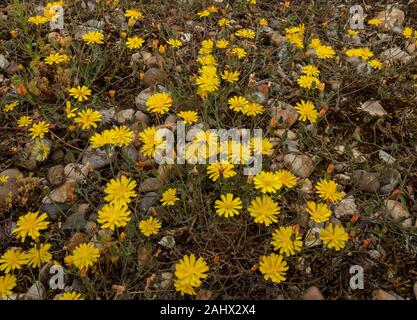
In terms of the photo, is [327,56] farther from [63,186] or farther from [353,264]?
[63,186]

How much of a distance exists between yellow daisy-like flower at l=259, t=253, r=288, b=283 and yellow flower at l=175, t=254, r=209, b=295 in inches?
10.7

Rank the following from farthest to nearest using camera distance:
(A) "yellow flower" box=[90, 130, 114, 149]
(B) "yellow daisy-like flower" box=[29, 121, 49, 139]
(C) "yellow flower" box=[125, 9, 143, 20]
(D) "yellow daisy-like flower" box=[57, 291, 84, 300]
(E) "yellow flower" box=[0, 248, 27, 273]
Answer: (C) "yellow flower" box=[125, 9, 143, 20] < (B) "yellow daisy-like flower" box=[29, 121, 49, 139] < (A) "yellow flower" box=[90, 130, 114, 149] < (E) "yellow flower" box=[0, 248, 27, 273] < (D) "yellow daisy-like flower" box=[57, 291, 84, 300]

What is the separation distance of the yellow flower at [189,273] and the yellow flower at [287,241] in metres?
0.37

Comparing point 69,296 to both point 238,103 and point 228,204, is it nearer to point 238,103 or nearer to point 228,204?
point 228,204

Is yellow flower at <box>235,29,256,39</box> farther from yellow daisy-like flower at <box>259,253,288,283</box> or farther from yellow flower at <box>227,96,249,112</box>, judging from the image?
yellow daisy-like flower at <box>259,253,288,283</box>

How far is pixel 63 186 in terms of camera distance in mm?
2410

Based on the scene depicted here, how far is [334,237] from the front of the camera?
2.09m

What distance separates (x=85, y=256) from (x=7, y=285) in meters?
0.37

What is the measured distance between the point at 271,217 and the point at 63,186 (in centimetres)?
118

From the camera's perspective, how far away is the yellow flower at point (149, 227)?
214cm

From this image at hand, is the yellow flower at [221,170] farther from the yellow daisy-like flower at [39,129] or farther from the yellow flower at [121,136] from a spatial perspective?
the yellow daisy-like flower at [39,129]

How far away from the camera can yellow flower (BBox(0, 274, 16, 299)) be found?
195 centimetres

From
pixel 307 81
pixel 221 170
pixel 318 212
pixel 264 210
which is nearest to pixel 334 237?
pixel 318 212

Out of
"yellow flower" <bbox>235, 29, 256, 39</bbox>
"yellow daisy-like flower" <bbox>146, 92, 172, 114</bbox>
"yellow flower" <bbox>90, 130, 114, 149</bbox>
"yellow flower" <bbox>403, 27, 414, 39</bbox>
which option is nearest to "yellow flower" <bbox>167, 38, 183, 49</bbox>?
"yellow flower" <bbox>235, 29, 256, 39</bbox>
